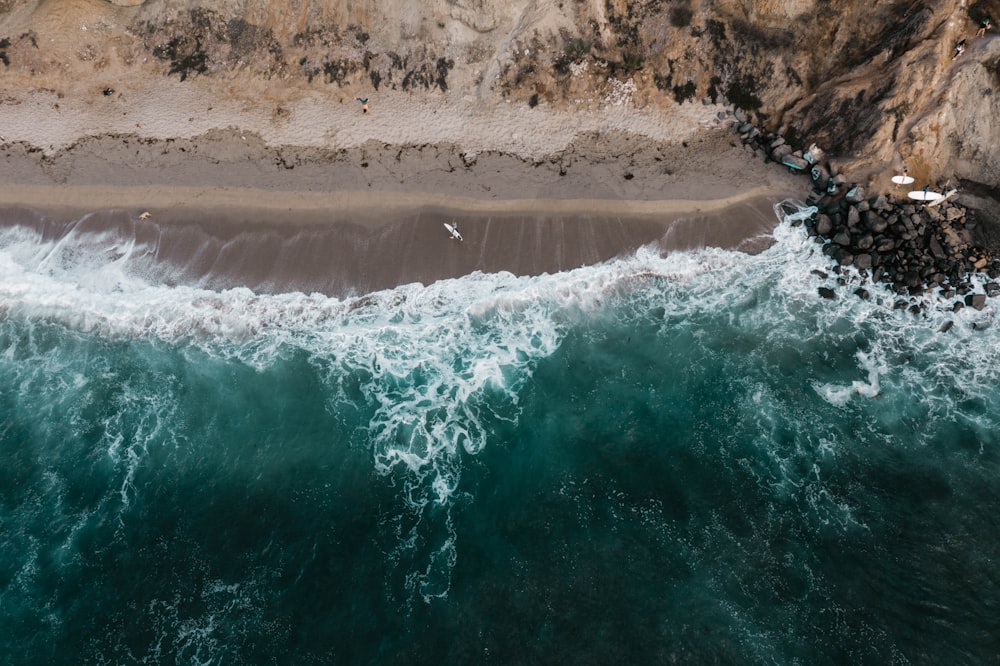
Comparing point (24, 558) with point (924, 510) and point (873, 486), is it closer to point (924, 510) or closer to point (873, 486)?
point (873, 486)

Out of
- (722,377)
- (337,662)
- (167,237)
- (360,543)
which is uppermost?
(167,237)

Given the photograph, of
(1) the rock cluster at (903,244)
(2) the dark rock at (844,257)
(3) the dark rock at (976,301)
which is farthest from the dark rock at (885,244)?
(3) the dark rock at (976,301)

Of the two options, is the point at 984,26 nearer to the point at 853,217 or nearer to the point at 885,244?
the point at 853,217

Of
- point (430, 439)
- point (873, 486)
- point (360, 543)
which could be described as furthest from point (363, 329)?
point (873, 486)

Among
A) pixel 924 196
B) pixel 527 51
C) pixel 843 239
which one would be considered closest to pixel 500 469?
pixel 843 239

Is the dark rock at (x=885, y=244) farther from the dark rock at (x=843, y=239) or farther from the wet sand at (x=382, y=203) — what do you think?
the wet sand at (x=382, y=203)

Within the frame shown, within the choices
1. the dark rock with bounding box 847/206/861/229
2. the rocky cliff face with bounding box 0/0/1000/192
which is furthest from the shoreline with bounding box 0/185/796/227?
the rocky cliff face with bounding box 0/0/1000/192
